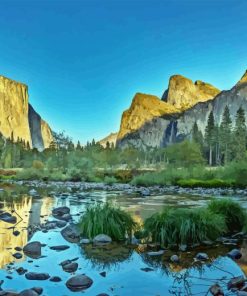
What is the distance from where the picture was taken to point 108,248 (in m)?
7.89

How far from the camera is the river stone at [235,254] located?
7215 mm

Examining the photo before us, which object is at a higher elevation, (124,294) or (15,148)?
(15,148)

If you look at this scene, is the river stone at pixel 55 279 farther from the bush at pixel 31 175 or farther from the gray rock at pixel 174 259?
the bush at pixel 31 175

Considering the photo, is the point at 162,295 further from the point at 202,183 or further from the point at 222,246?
the point at 202,183

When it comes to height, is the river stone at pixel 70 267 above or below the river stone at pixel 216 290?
below

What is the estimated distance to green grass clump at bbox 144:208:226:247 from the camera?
8.00 metres

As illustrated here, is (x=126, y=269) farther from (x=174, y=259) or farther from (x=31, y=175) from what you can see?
(x=31, y=175)

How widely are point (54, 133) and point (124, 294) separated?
279ft

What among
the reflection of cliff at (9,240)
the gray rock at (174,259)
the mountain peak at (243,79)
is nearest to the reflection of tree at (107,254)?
the gray rock at (174,259)

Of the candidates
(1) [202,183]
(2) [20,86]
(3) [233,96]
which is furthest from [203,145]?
(2) [20,86]

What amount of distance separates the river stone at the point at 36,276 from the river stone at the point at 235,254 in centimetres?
340

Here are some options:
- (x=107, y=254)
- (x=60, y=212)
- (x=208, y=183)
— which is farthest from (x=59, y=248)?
(x=208, y=183)

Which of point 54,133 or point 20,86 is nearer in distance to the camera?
point 54,133

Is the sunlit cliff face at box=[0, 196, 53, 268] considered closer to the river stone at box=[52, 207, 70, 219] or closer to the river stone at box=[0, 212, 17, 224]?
the river stone at box=[0, 212, 17, 224]
